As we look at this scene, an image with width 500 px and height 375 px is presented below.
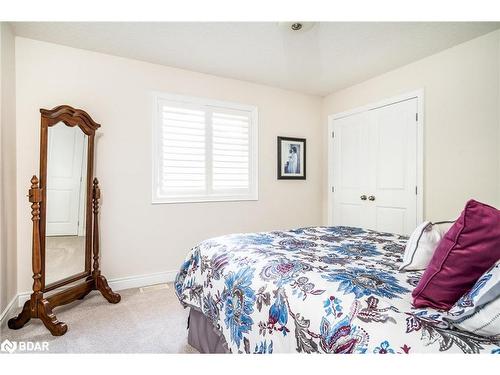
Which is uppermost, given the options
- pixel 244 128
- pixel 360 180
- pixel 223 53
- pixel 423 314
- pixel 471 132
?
pixel 223 53

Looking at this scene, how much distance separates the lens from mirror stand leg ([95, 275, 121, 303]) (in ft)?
8.50

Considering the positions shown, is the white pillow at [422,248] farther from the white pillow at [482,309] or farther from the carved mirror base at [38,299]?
the carved mirror base at [38,299]

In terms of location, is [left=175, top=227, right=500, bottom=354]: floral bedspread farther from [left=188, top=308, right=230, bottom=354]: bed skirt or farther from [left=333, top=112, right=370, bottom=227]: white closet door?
[left=333, top=112, right=370, bottom=227]: white closet door

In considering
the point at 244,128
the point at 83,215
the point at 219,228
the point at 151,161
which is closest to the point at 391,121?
the point at 244,128

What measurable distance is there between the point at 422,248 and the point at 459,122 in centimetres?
198

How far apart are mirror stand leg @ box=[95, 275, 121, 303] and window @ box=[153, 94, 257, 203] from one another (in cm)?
92

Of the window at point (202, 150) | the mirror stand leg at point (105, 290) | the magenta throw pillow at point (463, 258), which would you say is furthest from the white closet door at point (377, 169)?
the mirror stand leg at point (105, 290)

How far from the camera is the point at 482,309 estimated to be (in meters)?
0.79

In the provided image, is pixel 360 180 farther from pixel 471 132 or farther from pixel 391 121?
pixel 471 132

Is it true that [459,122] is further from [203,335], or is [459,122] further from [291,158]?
[203,335]

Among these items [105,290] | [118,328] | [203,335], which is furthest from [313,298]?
[105,290]

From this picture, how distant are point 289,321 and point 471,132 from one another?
102 inches

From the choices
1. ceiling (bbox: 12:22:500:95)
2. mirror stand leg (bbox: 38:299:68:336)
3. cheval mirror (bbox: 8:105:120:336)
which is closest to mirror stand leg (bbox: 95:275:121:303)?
cheval mirror (bbox: 8:105:120:336)
